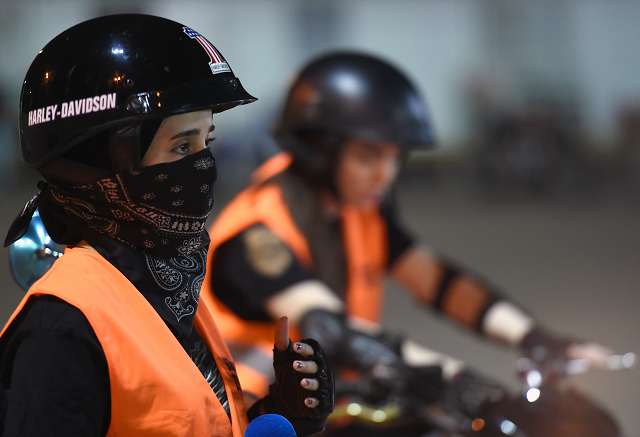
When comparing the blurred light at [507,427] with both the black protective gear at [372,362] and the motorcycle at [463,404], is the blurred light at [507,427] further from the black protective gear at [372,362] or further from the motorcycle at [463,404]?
the black protective gear at [372,362]

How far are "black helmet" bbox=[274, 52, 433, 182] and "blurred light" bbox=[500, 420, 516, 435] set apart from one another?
0.90 m

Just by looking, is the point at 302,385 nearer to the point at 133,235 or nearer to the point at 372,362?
the point at 133,235

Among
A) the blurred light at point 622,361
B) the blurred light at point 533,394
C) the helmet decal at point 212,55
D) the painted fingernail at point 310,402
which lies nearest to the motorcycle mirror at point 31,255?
the helmet decal at point 212,55

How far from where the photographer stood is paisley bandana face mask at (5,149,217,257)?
104cm

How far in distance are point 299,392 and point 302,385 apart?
44 mm

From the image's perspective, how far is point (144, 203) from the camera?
1061 mm

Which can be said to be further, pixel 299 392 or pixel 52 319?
pixel 299 392

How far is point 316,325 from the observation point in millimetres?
1878

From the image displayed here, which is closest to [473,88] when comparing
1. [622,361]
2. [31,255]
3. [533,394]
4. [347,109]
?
[347,109]

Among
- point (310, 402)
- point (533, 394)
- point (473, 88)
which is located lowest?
point (473, 88)

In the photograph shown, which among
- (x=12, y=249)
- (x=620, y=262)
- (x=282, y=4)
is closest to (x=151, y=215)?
(x=12, y=249)

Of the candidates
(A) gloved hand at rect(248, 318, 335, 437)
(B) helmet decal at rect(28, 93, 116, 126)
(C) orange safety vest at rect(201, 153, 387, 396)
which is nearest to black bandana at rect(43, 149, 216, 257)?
(B) helmet decal at rect(28, 93, 116, 126)

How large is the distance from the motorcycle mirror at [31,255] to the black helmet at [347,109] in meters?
1.09

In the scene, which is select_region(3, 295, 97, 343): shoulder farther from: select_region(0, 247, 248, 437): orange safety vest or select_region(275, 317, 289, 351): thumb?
select_region(275, 317, 289, 351): thumb
